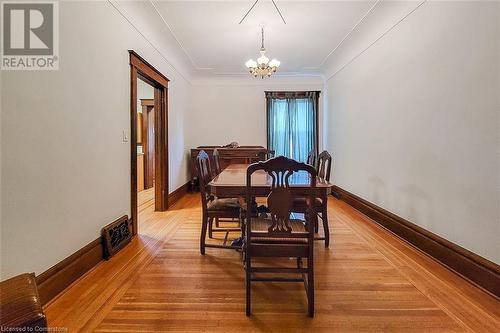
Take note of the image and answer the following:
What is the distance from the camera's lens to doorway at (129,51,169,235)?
2.96 meters

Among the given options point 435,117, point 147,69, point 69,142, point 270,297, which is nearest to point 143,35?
point 147,69

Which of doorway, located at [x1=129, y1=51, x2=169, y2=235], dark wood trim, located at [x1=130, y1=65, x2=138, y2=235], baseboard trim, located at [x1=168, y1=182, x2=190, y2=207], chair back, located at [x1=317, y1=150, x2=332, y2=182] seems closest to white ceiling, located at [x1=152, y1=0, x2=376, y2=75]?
doorway, located at [x1=129, y1=51, x2=169, y2=235]

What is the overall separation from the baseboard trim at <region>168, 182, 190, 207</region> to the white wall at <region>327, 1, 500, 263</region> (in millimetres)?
3132

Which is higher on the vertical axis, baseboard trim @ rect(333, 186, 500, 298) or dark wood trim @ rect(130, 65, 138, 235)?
dark wood trim @ rect(130, 65, 138, 235)

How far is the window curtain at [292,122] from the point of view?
6020 mm

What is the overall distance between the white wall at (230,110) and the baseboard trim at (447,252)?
353 centimetres

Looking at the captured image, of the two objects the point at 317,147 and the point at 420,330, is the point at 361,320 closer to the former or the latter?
the point at 420,330

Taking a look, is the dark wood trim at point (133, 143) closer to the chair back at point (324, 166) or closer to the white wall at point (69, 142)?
the white wall at point (69, 142)

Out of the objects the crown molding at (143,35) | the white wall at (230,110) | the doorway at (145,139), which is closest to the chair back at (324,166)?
the crown molding at (143,35)

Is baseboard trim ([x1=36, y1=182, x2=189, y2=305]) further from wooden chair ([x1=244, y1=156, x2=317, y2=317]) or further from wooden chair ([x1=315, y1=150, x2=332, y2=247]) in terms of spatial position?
wooden chair ([x1=315, y1=150, x2=332, y2=247])

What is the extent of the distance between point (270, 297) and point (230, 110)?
498 centimetres

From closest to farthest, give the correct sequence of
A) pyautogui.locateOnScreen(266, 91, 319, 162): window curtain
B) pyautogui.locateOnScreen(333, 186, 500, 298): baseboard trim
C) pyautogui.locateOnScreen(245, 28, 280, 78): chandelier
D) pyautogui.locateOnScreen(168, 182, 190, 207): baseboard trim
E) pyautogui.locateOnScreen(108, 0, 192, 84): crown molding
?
1. pyautogui.locateOnScreen(333, 186, 500, 298): baseboard trim
2. pyautogui.locateOnScreen(108, 0, 192, 84): crown molding
3. pyautogui.locateOnScreen(245, 28, 280, 78): chandelier
4. pyautogui.locateOnScreen(168, 182, 190, 207): baseboard trim
5. pyautogui.locateOnScreen(266, 91, 319, 162): window curtain

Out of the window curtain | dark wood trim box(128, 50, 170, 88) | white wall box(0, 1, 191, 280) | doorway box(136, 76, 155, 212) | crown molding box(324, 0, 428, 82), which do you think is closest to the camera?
white wall box(0, 1, 191, 280)

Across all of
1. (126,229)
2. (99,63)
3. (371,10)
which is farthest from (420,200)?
(99,63)
